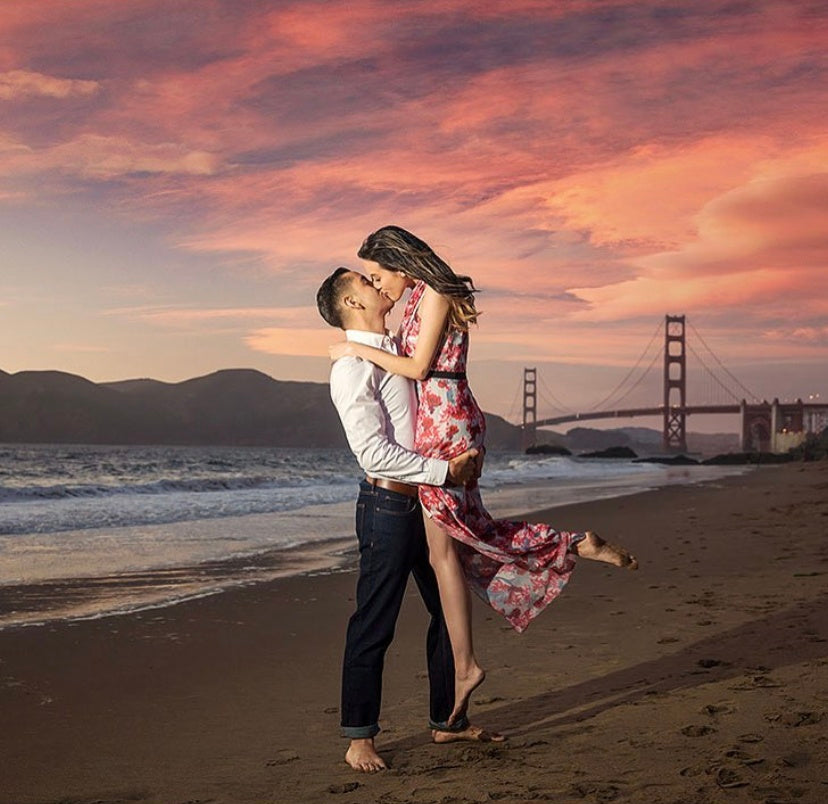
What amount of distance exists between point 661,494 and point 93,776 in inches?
554

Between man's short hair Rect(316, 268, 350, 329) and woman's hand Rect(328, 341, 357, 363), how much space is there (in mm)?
85

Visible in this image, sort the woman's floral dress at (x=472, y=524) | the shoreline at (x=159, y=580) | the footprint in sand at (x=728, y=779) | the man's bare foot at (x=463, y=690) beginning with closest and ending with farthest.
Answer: the footprint in sand at (x=728, y=779) < the woman's floral dress at (x=472, y=524) < the man's bare foot at (x=463, y=690) < the shoreline at (x=159, y=580)

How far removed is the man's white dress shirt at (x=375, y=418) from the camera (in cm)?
262

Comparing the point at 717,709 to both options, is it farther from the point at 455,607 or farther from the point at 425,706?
the point at 425,706

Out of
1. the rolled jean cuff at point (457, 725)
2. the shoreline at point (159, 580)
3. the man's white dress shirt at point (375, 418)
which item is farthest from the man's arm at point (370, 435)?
the shoreline at point (159, 580)

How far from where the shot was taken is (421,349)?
267cm

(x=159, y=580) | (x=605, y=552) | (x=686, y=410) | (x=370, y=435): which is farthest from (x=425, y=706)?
(x=686, y=410)

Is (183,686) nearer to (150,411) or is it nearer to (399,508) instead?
(399,508)

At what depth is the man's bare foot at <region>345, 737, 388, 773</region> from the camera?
264 cm

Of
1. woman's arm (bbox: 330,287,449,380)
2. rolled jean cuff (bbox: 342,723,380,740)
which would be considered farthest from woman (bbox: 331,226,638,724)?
rolled jean cuff (bbox: 342,723,380,740)

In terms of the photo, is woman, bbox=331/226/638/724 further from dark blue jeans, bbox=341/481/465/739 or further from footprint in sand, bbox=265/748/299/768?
footprint in sand, bbox=265/748/299/768

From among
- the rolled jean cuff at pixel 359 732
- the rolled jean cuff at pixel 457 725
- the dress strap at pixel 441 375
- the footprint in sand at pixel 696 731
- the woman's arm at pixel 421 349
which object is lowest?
the rolled jean cuff at pixel 457 725

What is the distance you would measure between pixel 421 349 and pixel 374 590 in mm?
652

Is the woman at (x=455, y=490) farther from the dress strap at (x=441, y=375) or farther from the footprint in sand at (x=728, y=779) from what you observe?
the footprint in sand at (x=728, y=779)
